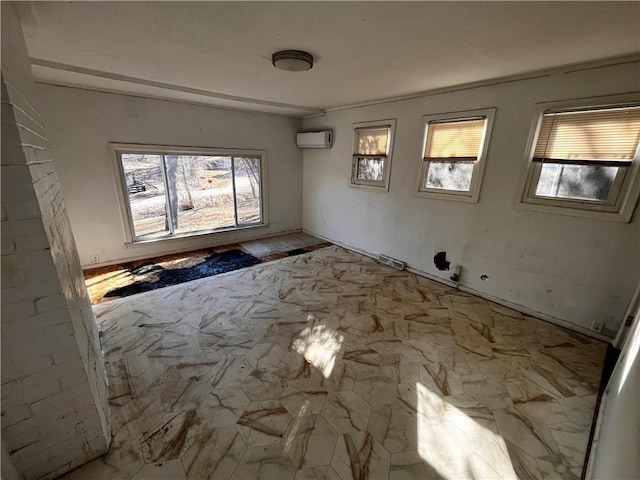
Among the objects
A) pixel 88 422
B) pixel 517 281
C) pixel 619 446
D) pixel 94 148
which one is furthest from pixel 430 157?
pixel 94 148

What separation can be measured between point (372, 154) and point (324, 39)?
2.58 metres

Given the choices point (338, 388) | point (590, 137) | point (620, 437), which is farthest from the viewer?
point (590, 137)

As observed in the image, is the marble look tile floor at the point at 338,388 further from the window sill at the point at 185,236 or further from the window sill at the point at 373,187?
the window sill at the point at 373,187

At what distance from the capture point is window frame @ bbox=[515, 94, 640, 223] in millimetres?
2291

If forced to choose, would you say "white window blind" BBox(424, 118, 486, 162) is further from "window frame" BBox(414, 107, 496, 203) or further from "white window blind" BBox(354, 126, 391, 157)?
"white window blind" BBox(354, 126, 391, 157)

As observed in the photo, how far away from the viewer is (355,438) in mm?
1667

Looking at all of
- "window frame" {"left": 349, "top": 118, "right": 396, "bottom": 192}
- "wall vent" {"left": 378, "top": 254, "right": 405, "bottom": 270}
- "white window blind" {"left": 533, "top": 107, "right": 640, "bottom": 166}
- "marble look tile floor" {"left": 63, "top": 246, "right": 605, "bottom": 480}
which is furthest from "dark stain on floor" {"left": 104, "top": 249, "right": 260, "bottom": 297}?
"white window blind" {"left": 533, "top": 107, "right": 640, "bottom": 166}

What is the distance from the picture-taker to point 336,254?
4.86m

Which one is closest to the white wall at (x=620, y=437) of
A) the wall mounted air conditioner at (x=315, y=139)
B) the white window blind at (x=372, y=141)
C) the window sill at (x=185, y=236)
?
the white window blind at (x=372, y=141)

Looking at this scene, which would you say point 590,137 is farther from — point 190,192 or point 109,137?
point 109,137

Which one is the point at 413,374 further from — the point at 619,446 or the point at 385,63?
the point at 385,63

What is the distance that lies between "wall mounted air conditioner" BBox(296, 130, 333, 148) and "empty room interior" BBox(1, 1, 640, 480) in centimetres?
9

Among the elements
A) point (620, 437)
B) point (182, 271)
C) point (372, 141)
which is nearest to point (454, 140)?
point (372, 141)

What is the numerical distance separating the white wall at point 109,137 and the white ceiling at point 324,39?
478mm
